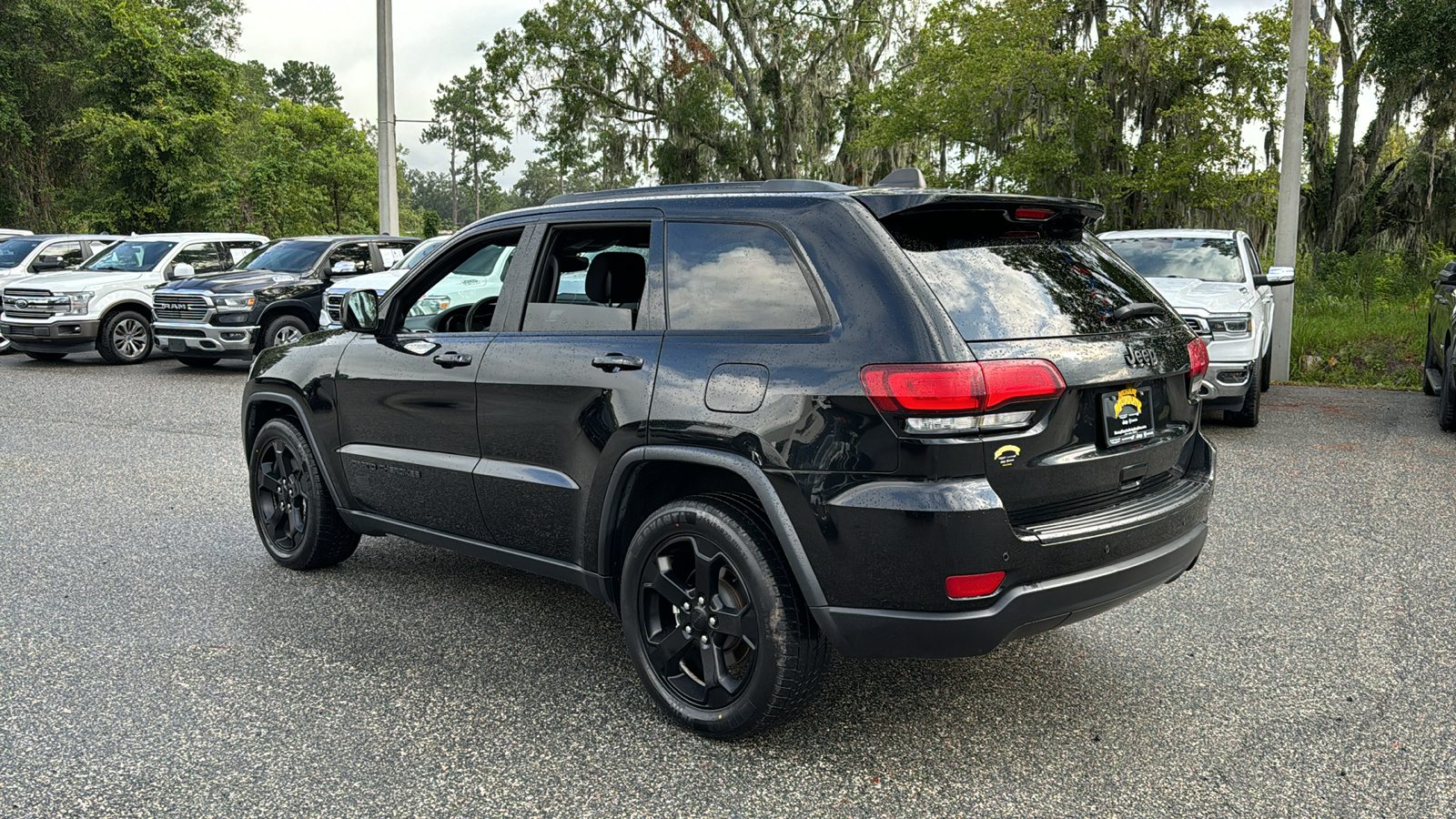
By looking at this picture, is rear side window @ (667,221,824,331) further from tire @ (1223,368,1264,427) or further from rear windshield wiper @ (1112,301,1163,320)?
tire @ (1223,368,1264,427)

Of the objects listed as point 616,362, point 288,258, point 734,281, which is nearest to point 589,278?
point 616,362

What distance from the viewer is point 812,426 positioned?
3164mm

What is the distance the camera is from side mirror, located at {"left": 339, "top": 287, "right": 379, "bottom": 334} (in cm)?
486

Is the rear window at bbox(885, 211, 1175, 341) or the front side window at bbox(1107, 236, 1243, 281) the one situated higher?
the front side window at bbox(1107, 236, 1243, 281)

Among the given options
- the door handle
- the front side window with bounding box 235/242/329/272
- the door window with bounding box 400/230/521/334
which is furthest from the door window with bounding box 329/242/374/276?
the door handle

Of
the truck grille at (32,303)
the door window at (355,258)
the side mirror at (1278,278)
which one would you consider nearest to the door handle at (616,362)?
the side mirror at (1278,278)

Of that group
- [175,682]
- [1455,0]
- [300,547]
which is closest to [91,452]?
[300,547]

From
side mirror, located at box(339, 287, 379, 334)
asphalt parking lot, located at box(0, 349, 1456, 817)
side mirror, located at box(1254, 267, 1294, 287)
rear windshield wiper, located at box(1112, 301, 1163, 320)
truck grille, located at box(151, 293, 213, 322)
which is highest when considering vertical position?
side mirror, located at box(1254, 267, 1294, 287)

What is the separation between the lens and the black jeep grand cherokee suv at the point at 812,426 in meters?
3.07

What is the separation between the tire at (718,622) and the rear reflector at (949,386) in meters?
0.62

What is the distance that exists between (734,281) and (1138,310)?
4.37ft

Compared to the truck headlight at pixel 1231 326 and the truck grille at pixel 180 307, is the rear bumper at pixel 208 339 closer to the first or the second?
the truck grille at pixel 180 307

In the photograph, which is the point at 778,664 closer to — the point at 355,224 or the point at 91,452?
the point at 91,452

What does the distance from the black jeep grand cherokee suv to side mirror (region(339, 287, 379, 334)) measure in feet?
1.93
